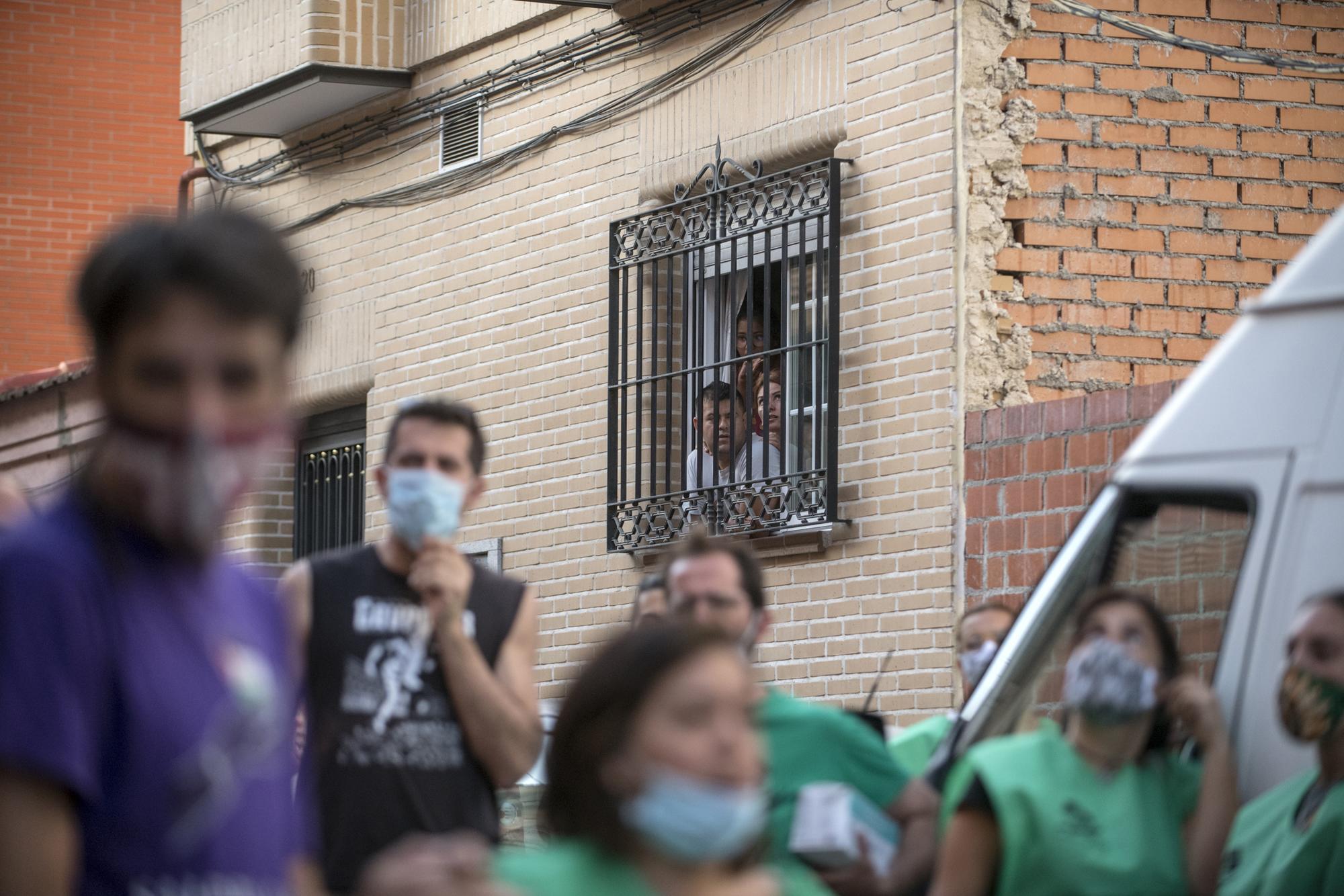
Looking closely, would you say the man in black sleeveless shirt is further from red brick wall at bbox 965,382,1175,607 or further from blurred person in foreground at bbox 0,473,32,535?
red brick wall at bbox 965,382,1175,607

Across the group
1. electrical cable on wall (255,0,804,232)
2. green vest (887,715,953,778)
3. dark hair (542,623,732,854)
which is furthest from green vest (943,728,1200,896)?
electrical cable on wall (255,0,804,232)

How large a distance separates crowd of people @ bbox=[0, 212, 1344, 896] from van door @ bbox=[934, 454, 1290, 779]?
0.35ft

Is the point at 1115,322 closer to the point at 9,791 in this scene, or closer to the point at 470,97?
the point at 470,97

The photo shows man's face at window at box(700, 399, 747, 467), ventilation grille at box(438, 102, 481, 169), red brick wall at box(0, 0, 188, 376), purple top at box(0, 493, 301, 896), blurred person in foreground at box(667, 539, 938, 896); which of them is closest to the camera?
purple top at box(0, 493, 301, 896)

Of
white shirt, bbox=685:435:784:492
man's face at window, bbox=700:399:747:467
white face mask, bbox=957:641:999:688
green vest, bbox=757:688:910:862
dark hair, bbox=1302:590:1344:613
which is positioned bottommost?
green vest, bbox=757:688:910:862

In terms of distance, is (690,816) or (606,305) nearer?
(690,816)

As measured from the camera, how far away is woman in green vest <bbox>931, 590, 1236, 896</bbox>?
12.7 ft

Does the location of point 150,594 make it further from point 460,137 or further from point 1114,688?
point 460,137

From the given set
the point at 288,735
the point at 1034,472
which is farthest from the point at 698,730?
the point at 1034,472

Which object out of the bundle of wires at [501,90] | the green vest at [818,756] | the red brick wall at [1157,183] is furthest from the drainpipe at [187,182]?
the green vest at [818,756]

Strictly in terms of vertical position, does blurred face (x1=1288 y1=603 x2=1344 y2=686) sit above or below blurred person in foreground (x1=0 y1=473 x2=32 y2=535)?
below

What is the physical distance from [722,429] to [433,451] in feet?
19.0

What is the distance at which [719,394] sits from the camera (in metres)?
10.4

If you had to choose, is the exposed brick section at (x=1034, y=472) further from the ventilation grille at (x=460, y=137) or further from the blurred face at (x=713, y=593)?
the ventilation grille at (x=460, y=137)
